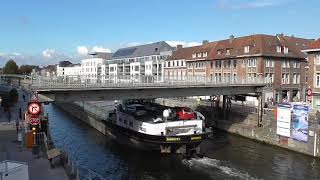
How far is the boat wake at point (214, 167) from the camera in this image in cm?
3074

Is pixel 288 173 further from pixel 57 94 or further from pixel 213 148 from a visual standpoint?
pixel 57 94

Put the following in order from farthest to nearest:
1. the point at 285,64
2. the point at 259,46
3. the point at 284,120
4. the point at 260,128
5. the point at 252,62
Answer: the point at 285,64
the point at 259,46
the point at 252,62
the point at 260,128
the point at 284,120

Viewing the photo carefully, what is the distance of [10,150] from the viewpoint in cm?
2598

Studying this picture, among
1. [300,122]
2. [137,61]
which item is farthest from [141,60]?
[300,122]

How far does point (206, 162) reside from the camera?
114 ft

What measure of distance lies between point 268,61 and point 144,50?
6585cm

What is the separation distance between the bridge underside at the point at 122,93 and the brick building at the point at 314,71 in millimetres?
9081

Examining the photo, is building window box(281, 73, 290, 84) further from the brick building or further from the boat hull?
the boat hull

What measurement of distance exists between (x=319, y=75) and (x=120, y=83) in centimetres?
2381

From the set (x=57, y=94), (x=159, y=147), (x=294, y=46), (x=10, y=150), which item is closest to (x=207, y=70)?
(x=294, y=46)

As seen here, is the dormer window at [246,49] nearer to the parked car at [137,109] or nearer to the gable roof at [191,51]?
the gable roof at [191,51]

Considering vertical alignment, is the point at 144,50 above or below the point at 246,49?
above

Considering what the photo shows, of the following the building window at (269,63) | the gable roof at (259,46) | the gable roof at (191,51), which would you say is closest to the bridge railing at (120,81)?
the building window at (269,63)

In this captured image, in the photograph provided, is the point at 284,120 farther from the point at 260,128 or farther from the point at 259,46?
the point at 259,46
